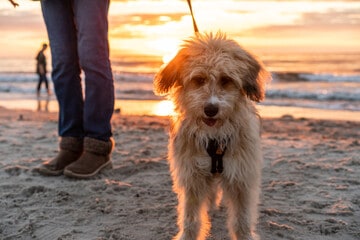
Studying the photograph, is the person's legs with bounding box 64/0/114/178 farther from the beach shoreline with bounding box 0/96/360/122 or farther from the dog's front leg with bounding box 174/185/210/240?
the beach shoreline with bounding box 0/96/360/122

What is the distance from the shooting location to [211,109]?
9.09ft

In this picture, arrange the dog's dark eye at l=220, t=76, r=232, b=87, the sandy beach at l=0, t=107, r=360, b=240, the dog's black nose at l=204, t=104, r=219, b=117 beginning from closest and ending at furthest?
the dog's black nose at l=204, t=104, r=219, b=117, the dog's dark eye at l=220, t=76, r=232, b=87, the sandy beach at l=0, t=107, r=360, b=240

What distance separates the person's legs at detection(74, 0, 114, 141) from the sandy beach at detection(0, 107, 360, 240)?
596 millimetres

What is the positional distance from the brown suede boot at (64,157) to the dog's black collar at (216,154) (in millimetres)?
1930

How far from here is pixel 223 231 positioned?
3.39 meters

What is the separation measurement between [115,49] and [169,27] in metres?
55.3

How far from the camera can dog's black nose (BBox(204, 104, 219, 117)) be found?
2.76 m

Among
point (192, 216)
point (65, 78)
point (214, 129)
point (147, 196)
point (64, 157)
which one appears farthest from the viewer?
point (64, 157)

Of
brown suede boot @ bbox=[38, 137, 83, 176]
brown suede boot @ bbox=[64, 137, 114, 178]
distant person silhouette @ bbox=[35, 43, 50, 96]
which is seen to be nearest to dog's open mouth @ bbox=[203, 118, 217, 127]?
brown suede boot @ bbox=[64, 137, 114, 178]

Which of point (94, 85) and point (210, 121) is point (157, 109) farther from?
point (210, 121)

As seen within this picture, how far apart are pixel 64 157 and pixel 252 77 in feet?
7.66

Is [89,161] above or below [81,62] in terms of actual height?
below

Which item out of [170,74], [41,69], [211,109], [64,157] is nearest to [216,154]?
[211,109]

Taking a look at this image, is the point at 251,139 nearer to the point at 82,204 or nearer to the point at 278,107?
the point at 82,204
